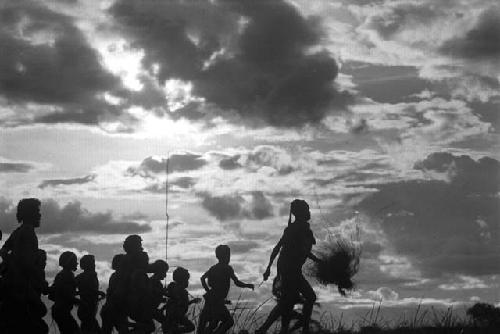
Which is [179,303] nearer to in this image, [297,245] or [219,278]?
[219,278]

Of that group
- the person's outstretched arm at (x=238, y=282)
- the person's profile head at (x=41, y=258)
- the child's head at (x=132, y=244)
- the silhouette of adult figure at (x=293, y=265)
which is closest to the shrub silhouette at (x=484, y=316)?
the silhouette of adult figure at (x=293, y=265)

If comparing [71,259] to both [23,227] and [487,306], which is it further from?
[487,306]

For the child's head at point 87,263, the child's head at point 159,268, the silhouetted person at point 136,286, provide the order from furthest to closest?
1. the child's head at point 87,263
2. the child's head at point 159,268
3. the silhouetted person at point 136,286

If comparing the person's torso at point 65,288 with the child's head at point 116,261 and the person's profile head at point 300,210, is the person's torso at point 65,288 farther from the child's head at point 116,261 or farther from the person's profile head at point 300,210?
the person's profile head at point 300,210

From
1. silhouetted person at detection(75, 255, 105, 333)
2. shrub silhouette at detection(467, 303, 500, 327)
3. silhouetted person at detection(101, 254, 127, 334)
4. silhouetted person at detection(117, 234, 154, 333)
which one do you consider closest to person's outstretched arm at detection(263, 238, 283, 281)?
silhouetted person at detection(117, 234, 154, 333)

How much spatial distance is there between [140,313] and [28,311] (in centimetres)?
161

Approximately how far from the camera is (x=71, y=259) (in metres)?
13.4

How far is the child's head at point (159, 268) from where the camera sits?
12396mm

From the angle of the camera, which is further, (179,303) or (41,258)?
(179,303)

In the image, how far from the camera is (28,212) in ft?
36.6

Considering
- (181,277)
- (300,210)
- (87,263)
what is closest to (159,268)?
(181,277)

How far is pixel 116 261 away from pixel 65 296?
5.05ft

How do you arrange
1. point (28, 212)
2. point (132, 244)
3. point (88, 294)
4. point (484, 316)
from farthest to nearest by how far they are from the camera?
point (484, 316) → point (88, 294) → point (132, 244) → point (28, 212)

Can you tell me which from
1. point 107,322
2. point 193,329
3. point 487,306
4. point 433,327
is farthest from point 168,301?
point 487,306
